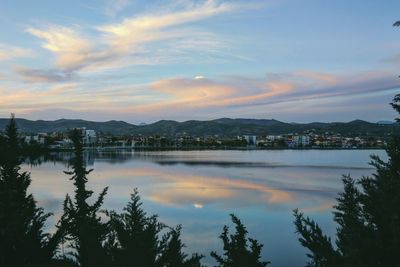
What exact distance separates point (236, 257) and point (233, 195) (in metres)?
47.6

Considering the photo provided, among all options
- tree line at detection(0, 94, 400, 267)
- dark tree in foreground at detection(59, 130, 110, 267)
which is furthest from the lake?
tree line at detection(0, 94, 400, 267)

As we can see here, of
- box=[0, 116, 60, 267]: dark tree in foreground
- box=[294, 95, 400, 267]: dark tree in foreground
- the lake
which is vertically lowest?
the lake

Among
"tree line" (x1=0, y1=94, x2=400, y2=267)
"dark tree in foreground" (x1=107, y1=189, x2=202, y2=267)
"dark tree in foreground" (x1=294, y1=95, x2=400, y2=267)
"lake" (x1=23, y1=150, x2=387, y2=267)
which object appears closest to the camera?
"dark tree in foreground" (x1=294, y1=95, x2=400, y2=267)

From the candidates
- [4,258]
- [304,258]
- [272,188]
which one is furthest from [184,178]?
[4,258]

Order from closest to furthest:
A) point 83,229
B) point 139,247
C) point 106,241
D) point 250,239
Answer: point 139,247 < point 250,239 < point 83,229 < point 106,241

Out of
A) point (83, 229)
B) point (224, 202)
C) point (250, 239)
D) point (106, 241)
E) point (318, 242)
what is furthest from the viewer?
point (224, 202)

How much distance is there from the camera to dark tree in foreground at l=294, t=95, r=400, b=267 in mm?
5652

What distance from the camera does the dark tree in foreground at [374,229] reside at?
565 centimetres

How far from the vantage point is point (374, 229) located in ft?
20.9

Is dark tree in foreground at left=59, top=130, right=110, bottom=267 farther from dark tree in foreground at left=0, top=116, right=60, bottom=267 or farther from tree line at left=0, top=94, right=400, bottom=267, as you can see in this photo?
dark tree in foreground at left=0, top=116, right=60, bottom=267

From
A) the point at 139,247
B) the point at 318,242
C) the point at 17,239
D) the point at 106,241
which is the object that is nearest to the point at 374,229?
the point at 318,242

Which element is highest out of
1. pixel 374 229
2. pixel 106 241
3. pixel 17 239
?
pixel 374 229

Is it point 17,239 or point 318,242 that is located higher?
point 318,242

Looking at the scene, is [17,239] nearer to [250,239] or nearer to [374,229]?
[250,239]
